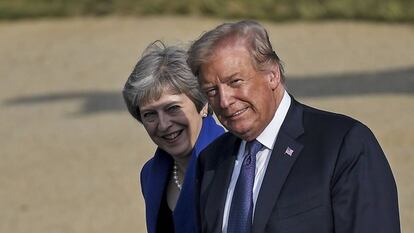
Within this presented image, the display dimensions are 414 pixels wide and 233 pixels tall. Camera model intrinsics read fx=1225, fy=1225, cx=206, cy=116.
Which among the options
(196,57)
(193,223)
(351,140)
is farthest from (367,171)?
(193,223)

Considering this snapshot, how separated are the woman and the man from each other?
72 centimetres

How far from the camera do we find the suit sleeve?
11.3ft

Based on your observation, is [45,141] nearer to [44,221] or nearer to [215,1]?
[44,221]

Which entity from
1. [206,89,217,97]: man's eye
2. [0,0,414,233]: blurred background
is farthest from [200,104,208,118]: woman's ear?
[0,0,414,233]: blurred background

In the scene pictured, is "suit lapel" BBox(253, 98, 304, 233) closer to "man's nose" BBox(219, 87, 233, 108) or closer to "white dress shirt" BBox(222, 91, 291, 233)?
"white dress shirt" BBox(222, 91, 291, 233)

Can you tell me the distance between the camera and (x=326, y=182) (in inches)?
137

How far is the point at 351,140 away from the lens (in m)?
3.50

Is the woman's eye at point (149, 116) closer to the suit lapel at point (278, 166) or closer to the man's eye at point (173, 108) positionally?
the man's eye at point (173, 108)

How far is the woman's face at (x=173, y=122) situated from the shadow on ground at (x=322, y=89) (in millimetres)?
8938

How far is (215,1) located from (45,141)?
5.65 m

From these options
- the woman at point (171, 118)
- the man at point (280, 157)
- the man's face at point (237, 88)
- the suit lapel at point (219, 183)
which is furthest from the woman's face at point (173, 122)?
the man's face at point (237, 88)

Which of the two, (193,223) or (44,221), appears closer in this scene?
(193,223)

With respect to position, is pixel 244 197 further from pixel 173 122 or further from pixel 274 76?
pixel 173 122

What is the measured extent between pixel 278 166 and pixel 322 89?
10193 mm
